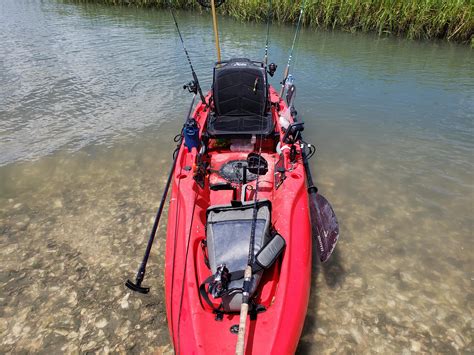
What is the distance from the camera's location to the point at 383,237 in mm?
6211

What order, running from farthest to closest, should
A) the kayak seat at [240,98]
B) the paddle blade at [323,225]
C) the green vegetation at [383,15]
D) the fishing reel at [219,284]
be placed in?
the green vegetation at [383,15], the kayak seat at [240,98], the paddle blade at [323,225], the fishing reel at [219,284]

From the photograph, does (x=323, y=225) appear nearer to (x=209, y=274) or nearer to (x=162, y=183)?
(x=209, y=274)

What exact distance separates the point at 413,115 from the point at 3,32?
20080 millimetres

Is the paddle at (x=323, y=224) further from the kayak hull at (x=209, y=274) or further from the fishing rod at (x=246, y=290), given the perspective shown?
the fishing rod at (x=246, y=290)

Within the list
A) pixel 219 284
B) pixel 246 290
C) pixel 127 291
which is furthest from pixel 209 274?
pixel 127 291

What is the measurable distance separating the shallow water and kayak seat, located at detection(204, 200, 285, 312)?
4.68 ft

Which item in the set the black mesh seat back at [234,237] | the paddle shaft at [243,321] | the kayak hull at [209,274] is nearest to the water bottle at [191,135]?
the kayak hull at [209,274]

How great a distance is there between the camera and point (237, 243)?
13.6 feet

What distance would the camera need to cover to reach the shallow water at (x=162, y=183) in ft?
15.5

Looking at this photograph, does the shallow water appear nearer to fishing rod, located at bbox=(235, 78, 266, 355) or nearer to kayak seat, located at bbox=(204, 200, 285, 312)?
kayak seat, located at bbox=(204, 200, 285, 312)

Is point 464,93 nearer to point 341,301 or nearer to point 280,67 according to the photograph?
point 280,67

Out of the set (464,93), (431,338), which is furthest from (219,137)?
(464,93)

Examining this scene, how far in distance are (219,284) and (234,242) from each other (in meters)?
0.71

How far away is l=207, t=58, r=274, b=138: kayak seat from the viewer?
7176 millimetres
